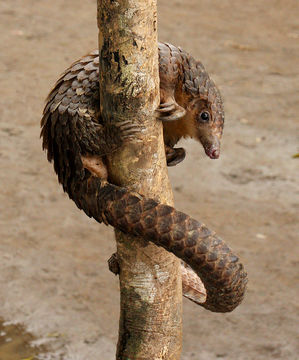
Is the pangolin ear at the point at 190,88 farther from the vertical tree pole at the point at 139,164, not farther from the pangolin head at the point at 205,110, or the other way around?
the vertical tree pole at the point at 139,164

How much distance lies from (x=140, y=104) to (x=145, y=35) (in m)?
0.17

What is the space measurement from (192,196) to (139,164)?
3069 millimetres

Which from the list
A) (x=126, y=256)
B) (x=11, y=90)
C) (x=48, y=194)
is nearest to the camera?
(x=126, y=256)

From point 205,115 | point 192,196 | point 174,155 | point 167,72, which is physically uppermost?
point 167,72

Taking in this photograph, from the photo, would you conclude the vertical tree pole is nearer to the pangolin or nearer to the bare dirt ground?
the pangolin

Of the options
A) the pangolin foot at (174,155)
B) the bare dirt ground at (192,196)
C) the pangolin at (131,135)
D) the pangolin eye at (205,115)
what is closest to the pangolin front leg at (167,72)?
the pangolin at (131,135)

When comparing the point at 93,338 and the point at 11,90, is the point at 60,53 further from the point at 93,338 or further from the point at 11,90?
the point at 93,338

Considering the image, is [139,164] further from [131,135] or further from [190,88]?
[190,88]

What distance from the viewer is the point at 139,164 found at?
1.96 m

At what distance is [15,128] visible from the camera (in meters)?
5.72

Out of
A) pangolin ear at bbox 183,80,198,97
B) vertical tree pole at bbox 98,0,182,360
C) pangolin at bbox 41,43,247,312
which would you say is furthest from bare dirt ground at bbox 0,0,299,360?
pangolin ear at bbox 183,80,198,97

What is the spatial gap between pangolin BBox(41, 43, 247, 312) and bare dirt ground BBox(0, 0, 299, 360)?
6.01ft

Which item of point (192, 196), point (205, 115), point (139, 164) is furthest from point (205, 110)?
point (192, 196)

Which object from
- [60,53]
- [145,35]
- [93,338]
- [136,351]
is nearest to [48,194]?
[93,338]
